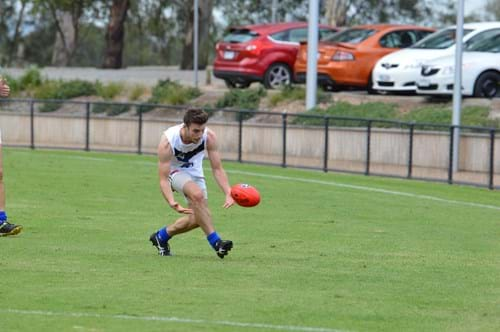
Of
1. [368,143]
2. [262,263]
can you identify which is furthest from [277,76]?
[262,263]

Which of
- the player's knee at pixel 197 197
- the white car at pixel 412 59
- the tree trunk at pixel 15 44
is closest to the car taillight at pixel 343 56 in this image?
the white car at pixel 412 59

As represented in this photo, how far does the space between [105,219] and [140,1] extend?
49445 millimetres

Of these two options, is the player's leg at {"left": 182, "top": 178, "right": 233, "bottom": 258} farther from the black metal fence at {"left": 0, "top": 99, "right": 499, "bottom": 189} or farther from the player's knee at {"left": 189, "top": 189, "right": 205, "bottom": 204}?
the black metal fence at {"left": 0, "top": 99, "right": 499, "bottom": 189}

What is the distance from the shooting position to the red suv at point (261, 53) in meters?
37.2

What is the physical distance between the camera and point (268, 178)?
26.9 metres

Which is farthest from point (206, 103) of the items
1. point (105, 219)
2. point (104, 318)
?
point (104, 318)

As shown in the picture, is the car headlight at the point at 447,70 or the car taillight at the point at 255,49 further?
the car taillight at the point at 255,49

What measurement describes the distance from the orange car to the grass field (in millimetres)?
11016

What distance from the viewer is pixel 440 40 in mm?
33531

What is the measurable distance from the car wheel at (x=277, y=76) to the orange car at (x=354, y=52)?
132cm

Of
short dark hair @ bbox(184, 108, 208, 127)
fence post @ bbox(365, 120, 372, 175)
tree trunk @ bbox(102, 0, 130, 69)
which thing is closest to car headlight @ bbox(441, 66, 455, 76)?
fence post @ bbox(365, 120, 372, 175)

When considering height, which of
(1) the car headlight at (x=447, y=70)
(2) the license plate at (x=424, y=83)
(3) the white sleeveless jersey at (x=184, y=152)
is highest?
(1) the car headlight at (x=447, y=70)

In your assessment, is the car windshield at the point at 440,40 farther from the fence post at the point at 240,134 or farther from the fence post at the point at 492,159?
the fence post at the point at 492,159

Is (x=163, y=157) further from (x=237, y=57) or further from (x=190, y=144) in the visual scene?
(x=237, y=57)
